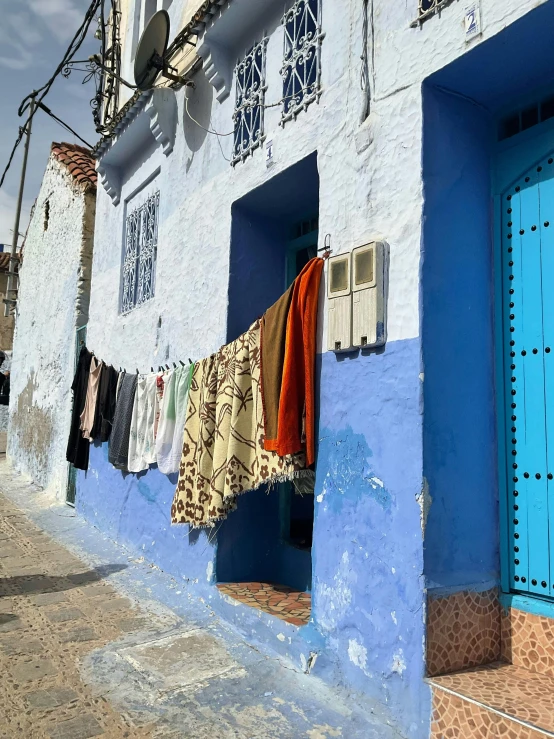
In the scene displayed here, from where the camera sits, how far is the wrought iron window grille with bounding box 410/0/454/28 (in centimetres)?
287

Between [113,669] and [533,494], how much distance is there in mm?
2494

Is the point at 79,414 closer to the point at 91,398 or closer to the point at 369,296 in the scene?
the point at 91,398

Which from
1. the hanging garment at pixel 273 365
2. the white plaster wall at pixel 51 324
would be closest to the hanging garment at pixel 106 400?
the white plaster wall at pixel 51 324

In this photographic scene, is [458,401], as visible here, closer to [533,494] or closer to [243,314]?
[533,494]

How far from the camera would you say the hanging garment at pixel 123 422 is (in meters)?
6.07

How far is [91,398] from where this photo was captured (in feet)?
23.8

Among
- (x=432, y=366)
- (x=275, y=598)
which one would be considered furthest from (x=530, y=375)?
(x=275, y=598)

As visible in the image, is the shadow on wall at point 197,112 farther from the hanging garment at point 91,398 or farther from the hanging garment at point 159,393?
the hanging garment at point 91,398

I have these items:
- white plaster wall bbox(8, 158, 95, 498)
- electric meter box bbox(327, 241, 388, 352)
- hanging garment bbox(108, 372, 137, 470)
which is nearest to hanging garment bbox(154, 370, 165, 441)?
hanging garment bbox(108, 372, 137, 470)

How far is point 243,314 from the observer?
4.76 m

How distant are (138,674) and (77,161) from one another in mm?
9425

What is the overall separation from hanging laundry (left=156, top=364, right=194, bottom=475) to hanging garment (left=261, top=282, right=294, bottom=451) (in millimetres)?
1403

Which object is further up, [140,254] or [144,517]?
[140,254]

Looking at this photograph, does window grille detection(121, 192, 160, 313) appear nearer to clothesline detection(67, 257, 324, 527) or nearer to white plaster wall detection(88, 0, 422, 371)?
white plaster wall detection(88, 0, 422, 371)
